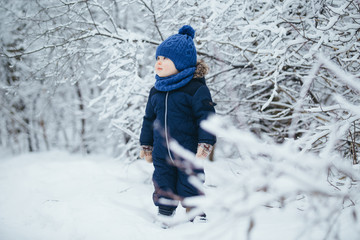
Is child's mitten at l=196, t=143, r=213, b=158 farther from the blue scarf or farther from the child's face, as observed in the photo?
the child's face

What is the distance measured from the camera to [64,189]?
2.75 meters

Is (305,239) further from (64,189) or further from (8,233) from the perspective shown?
(64,189)

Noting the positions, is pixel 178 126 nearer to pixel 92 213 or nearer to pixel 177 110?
pixel 177 110

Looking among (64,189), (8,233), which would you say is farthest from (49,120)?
(8,233)

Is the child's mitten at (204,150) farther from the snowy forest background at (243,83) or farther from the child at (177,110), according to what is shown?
the snowy forest background at (243,83)

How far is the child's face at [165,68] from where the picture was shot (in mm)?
1796

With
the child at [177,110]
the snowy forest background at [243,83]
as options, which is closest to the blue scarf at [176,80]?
the child at [177,110]

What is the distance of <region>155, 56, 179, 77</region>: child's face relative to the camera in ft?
5.89

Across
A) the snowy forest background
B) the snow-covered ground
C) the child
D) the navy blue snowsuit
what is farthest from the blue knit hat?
the snow-covered ground

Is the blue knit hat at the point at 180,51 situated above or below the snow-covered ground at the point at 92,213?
above

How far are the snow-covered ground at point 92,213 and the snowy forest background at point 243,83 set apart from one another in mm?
305

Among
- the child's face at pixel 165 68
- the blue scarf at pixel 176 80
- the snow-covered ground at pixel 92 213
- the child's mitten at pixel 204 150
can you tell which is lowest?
the snow-covered ground at pixel 92 213

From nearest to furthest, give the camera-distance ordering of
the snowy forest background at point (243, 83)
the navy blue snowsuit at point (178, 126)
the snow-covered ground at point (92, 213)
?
the snowy forest background at point (243, 83)
the snow-covered ground at point (92, 213)
the navy blue snowsuit at point (178, 126)

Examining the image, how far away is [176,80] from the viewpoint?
1.75m
